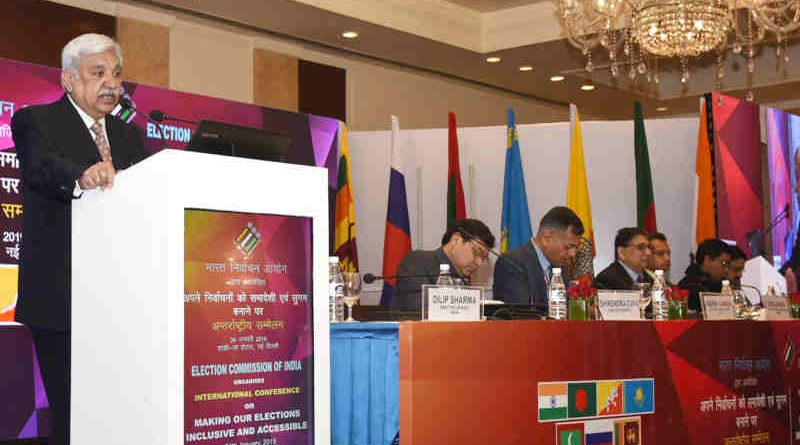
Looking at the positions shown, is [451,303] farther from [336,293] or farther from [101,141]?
[101,141]

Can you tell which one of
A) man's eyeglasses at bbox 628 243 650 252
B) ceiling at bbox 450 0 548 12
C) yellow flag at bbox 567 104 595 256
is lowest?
man's eyeglasses at bbox 628 243 650 252

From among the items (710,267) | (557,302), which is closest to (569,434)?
(557,302)

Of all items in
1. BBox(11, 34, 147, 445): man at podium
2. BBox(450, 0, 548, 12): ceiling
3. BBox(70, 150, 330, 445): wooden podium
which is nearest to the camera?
BBox(70, 150, 330, 445): wooden podium

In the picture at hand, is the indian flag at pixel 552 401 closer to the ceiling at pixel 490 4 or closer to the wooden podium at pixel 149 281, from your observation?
the wooden podium at pixel 149 281

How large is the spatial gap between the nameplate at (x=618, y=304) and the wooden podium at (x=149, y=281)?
1319 millimetres

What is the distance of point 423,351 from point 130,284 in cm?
90

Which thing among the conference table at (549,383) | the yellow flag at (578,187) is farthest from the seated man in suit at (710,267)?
the conference table at (549,383)

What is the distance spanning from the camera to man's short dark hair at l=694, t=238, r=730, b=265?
233 inches

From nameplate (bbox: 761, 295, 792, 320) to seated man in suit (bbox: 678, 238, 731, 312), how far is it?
1399mm

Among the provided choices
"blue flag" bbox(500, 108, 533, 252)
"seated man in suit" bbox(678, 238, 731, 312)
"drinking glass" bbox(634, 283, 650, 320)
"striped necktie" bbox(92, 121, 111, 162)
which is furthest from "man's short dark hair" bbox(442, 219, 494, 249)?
"blue flag" bbox(500, 108, 533, 252)

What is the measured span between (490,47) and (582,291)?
17.9ft

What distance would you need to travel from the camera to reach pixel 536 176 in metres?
→ 7.55

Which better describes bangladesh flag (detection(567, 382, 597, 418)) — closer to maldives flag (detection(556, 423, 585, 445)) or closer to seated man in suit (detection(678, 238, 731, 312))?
maldives flag (detection(556, 423, 585, 445))

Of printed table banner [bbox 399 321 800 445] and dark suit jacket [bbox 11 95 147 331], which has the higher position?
dark suit jacket [bbox 11 95 147 331]
